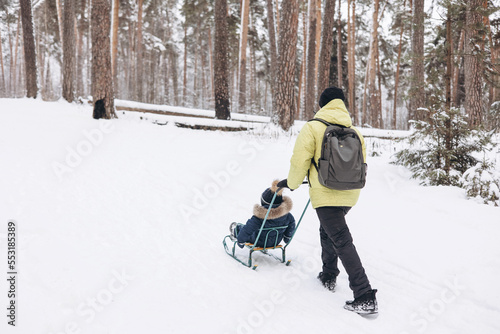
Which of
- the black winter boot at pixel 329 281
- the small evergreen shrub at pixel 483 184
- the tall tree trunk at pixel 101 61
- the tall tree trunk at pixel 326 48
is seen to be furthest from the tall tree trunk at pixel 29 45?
the small evergreen shrub at pixel 483 184

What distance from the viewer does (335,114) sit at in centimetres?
315

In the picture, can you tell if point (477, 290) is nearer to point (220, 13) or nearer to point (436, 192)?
point (436, 192)

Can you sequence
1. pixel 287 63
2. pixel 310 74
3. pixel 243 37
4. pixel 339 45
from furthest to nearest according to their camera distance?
pixel 339 45 → pixel 243 37 → pixel 310 74 → pixel 287 63

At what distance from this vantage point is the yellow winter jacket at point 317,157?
309cm

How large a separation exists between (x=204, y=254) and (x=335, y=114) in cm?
236

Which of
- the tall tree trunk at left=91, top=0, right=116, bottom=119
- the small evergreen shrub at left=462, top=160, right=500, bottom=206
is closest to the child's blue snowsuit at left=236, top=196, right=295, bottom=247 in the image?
the small evergreen shrub at left=462, top=160, right=500, bottom=206

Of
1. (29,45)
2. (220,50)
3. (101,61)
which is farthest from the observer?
(29,45)

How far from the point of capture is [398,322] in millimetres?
2992

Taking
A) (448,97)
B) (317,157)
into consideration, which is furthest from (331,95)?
(448,97)

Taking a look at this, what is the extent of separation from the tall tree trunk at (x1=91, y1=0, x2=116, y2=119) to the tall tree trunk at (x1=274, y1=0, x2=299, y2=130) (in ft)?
19.2

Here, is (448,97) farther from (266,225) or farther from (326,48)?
(326,48)

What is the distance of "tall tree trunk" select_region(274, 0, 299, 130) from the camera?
10.2m

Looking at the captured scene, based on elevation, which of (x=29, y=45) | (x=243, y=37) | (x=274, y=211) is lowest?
(x=274, y=211)

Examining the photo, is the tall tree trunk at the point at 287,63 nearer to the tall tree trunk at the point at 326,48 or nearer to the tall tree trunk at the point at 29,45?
the tall tree trunk at the point at 326,48
